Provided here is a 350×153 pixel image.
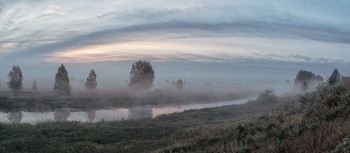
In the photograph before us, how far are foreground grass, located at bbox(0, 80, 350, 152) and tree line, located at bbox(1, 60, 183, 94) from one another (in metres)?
53.6

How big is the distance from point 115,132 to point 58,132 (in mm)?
3874

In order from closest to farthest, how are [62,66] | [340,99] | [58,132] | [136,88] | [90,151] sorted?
[340,99] < [90,151] < [58,132] < [62,66] < [136,88]

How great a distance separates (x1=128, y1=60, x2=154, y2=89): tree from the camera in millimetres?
78975

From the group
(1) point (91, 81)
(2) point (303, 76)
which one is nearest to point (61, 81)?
(1) point (91, 81)

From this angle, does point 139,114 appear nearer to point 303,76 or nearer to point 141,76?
point 141,76

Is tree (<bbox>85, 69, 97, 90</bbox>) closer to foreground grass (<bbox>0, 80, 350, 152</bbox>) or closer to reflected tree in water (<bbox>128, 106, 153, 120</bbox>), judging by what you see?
reflected tree in water (<bbox>128, 106, 153, 120</bbox>)

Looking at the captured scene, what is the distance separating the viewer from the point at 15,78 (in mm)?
64812

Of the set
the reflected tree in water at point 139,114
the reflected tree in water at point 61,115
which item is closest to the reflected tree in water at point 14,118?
the reflected tree in water at point 61,115

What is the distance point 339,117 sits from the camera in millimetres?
8070

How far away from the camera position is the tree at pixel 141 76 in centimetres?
7897

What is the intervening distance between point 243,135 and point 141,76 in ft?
233

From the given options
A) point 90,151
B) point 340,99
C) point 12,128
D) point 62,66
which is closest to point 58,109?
point 62,66

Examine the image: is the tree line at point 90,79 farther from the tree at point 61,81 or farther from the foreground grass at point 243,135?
the foreground grass at point 243,135

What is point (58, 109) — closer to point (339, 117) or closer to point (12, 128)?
point (12, 128)
